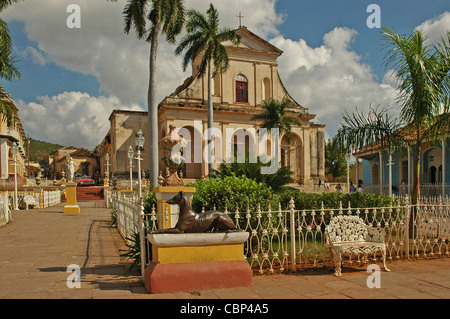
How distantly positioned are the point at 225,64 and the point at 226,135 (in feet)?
23.2

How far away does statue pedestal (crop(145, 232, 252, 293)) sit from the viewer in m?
4.66

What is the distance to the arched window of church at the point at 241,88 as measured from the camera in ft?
101

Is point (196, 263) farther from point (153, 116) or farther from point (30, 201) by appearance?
point (30, 201)

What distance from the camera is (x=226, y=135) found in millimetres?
29484

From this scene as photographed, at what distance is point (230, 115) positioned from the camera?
1169 inches

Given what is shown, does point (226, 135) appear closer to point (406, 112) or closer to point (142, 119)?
point (142, 119)

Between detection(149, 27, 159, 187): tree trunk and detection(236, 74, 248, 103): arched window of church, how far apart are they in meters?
13.9

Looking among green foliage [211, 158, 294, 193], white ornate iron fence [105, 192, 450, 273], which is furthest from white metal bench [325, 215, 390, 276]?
green foliage [211, 158, 294, 193]

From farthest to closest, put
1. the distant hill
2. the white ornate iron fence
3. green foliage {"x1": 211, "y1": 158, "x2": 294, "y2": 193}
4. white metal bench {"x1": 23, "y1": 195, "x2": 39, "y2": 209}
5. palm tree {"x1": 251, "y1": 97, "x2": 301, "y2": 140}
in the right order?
the distant hill → palm tree {"x1": 251, "y1": 97, "x2": 301, "y2": 140} → white metal bench {"x1": 23, "y1": 195, "x2": 39, "y2": 209} → green foliage {"x1": 211, "y1": 158, "x2": 294, "y2": 193} → the white ornate iron fence

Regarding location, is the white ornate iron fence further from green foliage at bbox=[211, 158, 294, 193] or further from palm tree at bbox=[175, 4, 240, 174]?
palm tree at bbox=[175, 4, 240, 174]

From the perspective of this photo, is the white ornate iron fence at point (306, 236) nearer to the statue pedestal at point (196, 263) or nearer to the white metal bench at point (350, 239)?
the white metal bench at point (350, 239)

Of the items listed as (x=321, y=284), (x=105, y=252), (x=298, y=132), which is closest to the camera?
(x=321, y=284)

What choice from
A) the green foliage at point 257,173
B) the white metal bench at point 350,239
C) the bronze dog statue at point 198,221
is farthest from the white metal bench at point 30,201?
the white metal bench at point 350,239

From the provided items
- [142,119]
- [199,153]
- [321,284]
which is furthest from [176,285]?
[142,119]
